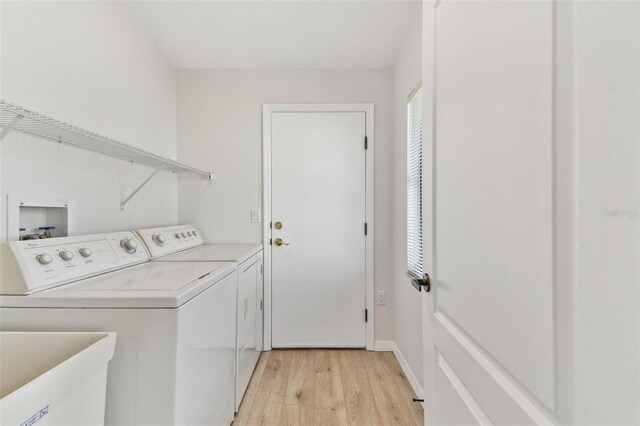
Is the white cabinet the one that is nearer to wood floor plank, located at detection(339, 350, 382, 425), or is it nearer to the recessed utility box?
wood floor plank, located at detection(339, 350, 382, 425)

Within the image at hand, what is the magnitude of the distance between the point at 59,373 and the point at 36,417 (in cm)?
8

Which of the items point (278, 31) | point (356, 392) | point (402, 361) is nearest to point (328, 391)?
point (356, 392)

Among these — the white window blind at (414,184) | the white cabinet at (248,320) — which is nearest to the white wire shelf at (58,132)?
the white cabinet at (248,320)

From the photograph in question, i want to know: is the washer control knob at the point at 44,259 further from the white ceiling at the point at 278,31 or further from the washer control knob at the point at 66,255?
the white ceiling at the point at 278,31

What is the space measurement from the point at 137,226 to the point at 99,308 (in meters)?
1.11

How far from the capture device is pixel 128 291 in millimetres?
905

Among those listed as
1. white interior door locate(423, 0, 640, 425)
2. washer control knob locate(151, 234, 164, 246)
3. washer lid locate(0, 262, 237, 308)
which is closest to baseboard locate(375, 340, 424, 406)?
white interior door locate(423, 0, 640, 425)

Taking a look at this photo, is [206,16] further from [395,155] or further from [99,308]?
[99,308]

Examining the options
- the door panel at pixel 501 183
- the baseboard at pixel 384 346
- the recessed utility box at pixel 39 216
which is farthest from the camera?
the baseboard at pixel 384 346

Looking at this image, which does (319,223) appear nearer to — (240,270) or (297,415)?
(240,270)

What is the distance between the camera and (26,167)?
1.10 metres

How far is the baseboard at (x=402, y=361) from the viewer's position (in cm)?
171

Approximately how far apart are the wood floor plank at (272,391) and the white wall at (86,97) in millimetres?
1384

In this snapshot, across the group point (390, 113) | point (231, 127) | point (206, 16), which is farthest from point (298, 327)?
point (206, 16)
